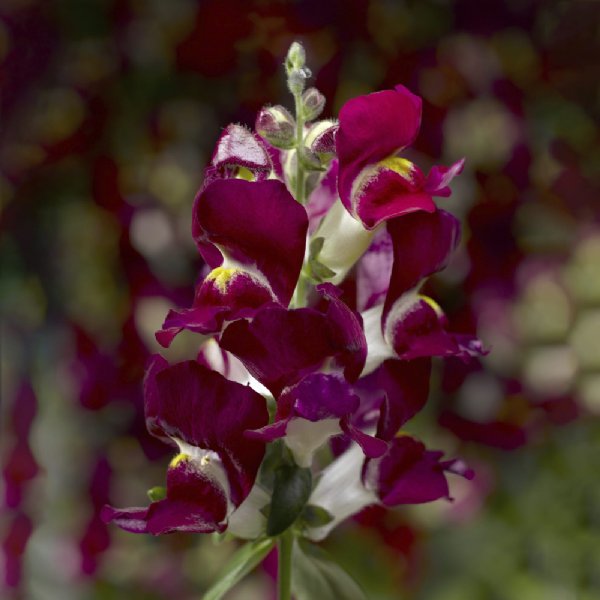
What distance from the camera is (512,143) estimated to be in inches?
49.8

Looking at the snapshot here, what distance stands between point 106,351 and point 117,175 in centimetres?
23

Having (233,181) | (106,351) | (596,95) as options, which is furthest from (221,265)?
(596,95)

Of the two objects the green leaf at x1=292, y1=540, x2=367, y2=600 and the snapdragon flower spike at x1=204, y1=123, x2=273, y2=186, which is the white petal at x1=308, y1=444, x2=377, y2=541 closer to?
the green leaf at x1=292, y1=540, x2=367, y2=600

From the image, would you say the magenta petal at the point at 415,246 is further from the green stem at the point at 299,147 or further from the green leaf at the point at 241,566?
the green leaf at the point at 241,566

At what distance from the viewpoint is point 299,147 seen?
0.50 m

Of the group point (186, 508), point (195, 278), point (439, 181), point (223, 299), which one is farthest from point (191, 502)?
point (195, 278)

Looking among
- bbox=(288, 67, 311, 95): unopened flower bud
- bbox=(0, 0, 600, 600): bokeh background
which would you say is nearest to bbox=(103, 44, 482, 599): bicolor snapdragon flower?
bbox=(288, 67, 311, 95): unopened flower bud

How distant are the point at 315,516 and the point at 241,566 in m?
0.05

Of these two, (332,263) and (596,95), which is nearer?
(332,263)

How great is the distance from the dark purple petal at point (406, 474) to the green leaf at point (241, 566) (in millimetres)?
69

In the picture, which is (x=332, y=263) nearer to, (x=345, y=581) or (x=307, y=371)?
(x=307, y=371)

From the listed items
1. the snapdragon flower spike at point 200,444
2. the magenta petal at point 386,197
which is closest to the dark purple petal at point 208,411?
the snapdragon flower spike at point 200,444

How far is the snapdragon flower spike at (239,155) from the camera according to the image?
0.47 meters

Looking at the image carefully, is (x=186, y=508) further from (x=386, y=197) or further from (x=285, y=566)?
(x=386, y=197)
